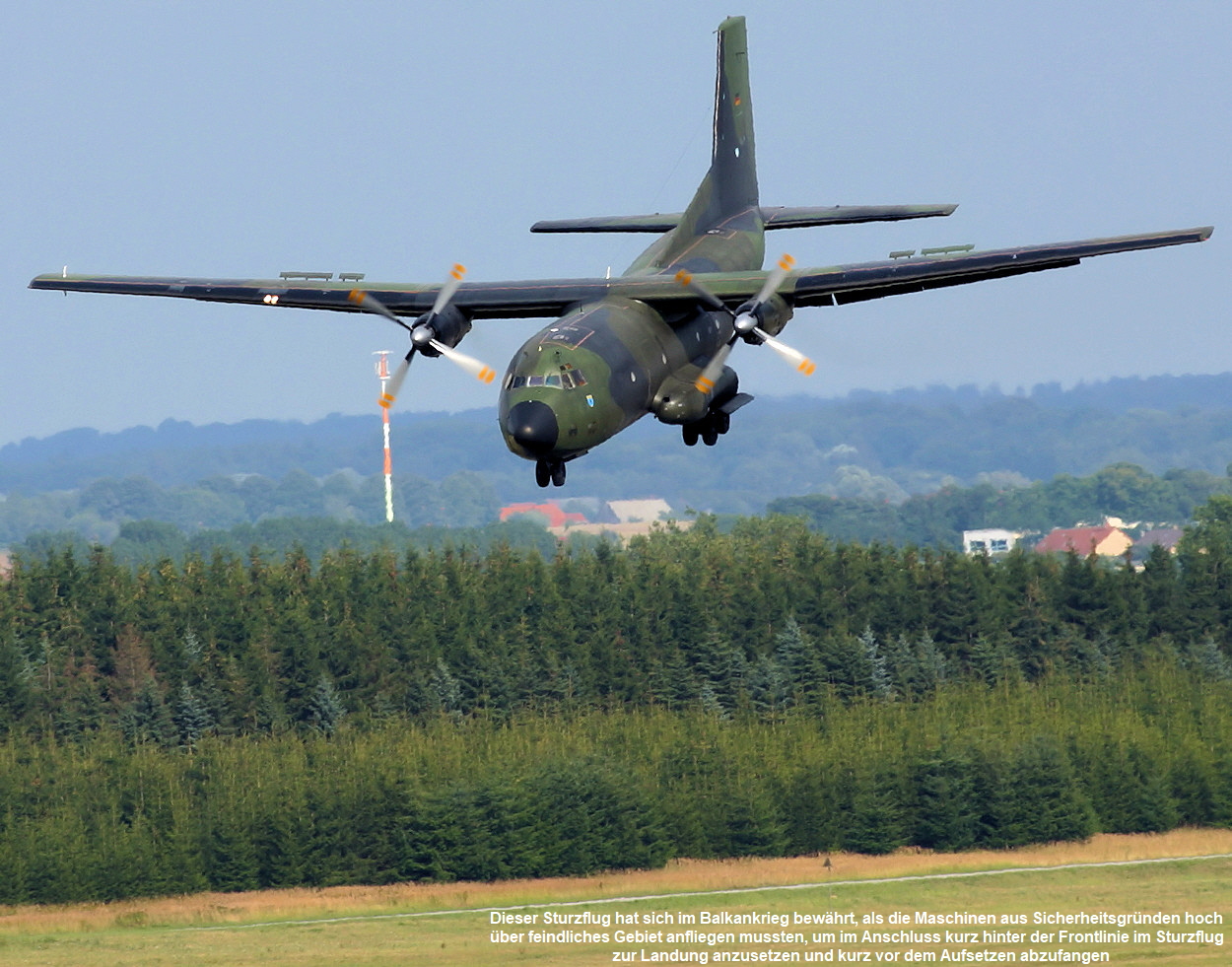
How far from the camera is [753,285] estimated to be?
178 feet

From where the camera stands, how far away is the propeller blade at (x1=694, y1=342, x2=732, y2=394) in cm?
5360

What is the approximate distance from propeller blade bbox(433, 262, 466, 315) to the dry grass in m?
90.0

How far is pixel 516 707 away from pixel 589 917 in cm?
3171

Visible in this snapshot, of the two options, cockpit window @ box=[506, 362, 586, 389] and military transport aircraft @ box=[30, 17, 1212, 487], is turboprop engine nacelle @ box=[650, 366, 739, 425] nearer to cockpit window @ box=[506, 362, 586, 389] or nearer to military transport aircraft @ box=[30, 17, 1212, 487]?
military transport aircraft @ box=[30, 17, 1212, 487]

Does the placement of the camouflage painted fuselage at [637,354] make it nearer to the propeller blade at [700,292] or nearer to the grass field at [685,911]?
the propeller blade at [700,292]

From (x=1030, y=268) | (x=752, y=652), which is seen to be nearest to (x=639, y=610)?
(x=752, y=652)

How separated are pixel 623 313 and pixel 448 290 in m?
5.11

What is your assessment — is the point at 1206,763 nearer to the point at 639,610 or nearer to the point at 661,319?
the point at 639,610

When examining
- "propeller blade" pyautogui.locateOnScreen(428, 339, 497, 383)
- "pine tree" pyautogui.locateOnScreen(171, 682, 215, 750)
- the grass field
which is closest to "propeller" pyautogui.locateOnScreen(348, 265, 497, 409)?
"propeller blade" pyautogui.locateOnScreen(428, 339, 497, 383)

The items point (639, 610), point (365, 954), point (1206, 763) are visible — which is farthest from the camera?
point (639, 610)

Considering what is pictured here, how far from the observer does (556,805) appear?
139750 mm

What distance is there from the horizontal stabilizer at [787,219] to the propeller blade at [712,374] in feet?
41.4

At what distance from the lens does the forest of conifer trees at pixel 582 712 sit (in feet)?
456

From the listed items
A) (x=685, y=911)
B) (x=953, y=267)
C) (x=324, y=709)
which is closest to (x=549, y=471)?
(x=953, y=267)
